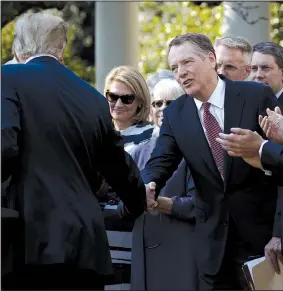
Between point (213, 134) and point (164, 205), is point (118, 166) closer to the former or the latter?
point (213, 134)

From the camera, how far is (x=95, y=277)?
5129 mm

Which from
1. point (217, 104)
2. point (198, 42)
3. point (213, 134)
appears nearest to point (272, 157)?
point (213, 134)

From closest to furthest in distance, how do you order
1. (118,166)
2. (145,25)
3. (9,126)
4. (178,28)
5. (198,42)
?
(9,126)
(118,166)
(198,42)
(178,28)
(145,25)

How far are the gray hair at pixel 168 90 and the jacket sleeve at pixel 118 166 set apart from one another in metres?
2.16

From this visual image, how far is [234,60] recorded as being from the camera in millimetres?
7984

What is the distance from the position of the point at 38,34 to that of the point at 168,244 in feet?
7.06

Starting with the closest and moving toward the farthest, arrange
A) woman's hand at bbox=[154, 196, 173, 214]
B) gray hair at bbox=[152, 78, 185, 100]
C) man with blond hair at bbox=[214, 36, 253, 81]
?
woman's hand at bbox=[154, 196, 173, 214] < gray hair at bbox=[152, 78, 185, 100] < man with blond hair at bbox=[214, 36, 253, 81]

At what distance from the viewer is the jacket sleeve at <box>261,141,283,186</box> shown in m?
5.51

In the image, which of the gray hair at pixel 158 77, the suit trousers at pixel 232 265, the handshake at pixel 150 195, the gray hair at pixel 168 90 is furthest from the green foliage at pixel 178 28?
the suit trousers at pixel 232 265

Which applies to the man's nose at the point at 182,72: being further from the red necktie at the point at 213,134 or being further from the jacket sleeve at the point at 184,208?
the jacket sleeve at the point at 184,208

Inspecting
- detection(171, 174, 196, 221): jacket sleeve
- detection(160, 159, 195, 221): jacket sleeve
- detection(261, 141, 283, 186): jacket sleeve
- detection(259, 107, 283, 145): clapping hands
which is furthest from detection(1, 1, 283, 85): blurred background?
detection(261, 141, 283, 186): jacket sleeve

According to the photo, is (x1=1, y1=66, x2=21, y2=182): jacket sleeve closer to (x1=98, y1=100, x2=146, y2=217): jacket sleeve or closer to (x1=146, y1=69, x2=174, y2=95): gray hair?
(x1=98, y1=100, x2=146, y2=217): jacket sleeve

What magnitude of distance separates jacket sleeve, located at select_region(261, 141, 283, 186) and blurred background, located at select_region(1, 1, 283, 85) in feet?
17.9

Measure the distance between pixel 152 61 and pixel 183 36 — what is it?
14.6 metres
